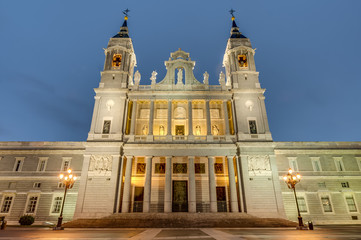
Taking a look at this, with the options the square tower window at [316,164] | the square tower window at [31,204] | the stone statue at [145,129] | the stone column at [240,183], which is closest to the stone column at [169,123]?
the stone statue at [145,129]

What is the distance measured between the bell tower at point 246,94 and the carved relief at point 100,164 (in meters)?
16.9

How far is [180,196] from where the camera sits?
2752 cm

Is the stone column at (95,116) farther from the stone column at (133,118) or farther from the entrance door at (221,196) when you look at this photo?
the entrance door at (221,196)

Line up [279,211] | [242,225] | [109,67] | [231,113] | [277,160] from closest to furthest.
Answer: [242,225]
[279,211]
[277,160]
[231,113]
[109,67]

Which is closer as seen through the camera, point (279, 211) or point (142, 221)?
point (142, 221)

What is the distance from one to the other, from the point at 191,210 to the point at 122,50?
85.3 ft

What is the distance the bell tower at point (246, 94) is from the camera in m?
→ 28.2

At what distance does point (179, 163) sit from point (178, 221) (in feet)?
31.3

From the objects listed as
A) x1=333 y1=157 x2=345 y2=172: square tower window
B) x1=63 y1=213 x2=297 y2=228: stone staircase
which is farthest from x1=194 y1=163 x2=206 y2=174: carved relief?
x1=333 y1=157 x2=345 y2=172: square tower window

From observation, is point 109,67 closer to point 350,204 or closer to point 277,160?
point 277,160

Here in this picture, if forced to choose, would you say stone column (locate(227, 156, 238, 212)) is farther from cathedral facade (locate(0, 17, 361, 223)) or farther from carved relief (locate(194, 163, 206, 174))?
carved relief (locate(194, 163, 206, 174))

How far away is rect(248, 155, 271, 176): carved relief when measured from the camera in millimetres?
25719

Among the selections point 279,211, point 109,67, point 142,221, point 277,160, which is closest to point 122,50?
point 109,67

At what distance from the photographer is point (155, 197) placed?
27.8 metres
